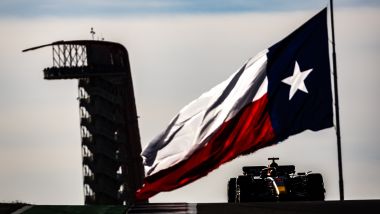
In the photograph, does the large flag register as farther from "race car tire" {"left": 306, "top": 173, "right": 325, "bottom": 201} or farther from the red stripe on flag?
"race car tire" {"left": 306, "top": 173, "right": 325, "bottom": 201}

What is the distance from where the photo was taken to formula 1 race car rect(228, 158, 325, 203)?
49.0 m

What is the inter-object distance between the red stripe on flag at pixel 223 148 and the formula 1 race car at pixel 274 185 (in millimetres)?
6890

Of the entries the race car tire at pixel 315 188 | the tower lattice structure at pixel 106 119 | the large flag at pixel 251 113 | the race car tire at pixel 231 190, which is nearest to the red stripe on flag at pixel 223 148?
the large flag at pixel 251 113

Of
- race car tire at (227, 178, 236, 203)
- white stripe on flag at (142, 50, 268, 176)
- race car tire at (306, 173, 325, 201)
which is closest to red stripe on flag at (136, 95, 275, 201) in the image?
white stripe on flag at (142, 50, 268, 176)

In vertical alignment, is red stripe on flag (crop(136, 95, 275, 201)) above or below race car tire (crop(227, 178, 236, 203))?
above

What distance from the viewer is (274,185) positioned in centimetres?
5100

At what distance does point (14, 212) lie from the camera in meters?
42.9

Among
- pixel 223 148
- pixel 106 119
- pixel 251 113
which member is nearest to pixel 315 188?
pixel 251 113

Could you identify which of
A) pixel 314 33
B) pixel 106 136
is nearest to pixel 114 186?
pixel 106 136

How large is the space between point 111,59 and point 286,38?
473 ft

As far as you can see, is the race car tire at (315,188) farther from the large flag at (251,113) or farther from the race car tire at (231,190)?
the large flag at (251,113)

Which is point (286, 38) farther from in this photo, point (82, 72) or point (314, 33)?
point (82, 72)

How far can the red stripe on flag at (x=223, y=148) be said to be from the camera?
1609 inches

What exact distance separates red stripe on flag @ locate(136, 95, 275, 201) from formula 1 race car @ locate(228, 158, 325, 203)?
689 centimetres
